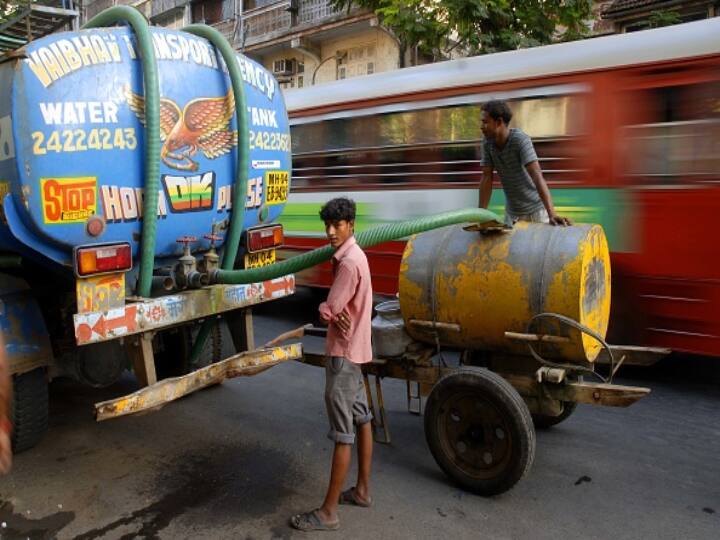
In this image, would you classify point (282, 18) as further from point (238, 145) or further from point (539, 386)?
point (539, 386)

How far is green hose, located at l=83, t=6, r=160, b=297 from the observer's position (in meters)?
3.15

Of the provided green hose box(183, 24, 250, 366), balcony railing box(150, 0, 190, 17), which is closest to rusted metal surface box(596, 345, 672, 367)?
green hose box(183, 24, 250, 366)

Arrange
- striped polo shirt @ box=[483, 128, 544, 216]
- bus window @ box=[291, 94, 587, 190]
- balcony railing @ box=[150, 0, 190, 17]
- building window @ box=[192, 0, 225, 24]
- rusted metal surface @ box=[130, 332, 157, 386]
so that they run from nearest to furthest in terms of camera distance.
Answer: rusted metal surface @ box=[130, 332, 157, 386]
striped polo shirt @ box=[483, 128, 544, 216]
bus window @ box=[291, 94, 587, 190]
building window @ box=[192, 0, 225, 24]
balcony railing @ box=[150, 0, 190, 17]

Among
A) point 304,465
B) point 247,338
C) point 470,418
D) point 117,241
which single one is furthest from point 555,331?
point 117,241

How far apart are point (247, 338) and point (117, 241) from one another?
1214 mm

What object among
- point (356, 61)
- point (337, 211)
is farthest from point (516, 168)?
point (356, 61)

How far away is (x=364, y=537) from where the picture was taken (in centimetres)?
290

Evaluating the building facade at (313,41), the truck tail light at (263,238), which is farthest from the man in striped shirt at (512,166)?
the building facade at (313,41)

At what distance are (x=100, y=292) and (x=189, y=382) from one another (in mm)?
651

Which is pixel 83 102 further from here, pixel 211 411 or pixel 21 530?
pixel 211 411

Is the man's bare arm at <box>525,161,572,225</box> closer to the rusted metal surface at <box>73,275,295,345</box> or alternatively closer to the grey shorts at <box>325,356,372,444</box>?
the grey shorts at <box>325,356,372,444</box>

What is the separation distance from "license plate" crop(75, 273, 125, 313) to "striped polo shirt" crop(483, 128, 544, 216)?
250cm

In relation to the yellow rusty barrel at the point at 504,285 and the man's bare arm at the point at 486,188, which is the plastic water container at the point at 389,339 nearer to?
the yellow rusty barrel at the point at 504,285

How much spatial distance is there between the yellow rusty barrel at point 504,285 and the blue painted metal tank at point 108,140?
1.29 meters
